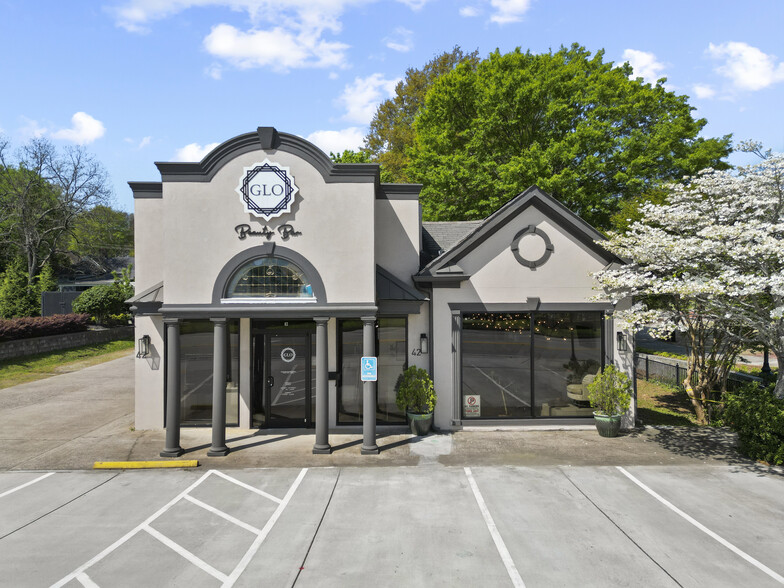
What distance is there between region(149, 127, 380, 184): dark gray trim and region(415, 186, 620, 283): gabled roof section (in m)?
3.00

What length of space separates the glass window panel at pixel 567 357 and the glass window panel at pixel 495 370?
42 centimetres

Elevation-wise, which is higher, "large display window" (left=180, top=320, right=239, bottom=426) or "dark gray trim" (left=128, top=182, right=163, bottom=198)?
A: "dark gray trim" (left=128, top=182, right=163, bottom=198)

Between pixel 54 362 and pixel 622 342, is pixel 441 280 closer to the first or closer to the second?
pixel 622 342

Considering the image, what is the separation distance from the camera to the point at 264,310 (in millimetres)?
10852

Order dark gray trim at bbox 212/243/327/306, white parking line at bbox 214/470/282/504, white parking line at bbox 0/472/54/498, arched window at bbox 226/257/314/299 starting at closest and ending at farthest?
white parking line at bbox 214/470/282/504
white parking line at bbox 0/472/54/498
dark gray trim at bbox 212/243/327/306
arched window at bbox 226/257/314/299

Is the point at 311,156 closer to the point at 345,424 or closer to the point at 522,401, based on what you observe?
the point at 345,424

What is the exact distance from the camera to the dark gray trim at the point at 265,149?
10898 millimetres

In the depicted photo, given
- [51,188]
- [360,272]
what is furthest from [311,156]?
[51,188]

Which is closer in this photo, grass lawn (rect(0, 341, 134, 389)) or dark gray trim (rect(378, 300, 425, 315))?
dark gray trim (rect(378, 300, 425, 315))

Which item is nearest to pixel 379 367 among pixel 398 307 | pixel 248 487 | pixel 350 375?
pixel 350 375

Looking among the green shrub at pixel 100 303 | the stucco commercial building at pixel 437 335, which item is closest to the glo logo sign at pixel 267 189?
the stucco commercial building at pixel 437 335

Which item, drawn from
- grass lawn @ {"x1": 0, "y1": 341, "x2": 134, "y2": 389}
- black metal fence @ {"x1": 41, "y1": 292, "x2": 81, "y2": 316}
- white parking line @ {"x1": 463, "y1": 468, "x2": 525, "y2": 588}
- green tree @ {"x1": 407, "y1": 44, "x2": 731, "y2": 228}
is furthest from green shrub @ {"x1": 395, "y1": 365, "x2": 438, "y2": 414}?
black metal fence @ {"x1": 41, "y1": 292, "x2": 81, "y2": 316}

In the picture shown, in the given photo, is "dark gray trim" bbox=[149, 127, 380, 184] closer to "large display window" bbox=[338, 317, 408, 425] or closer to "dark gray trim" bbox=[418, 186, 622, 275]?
"dark gray trim" bbox=[418, 186, 622, 275]

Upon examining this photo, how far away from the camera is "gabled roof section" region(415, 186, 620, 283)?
1252cm
